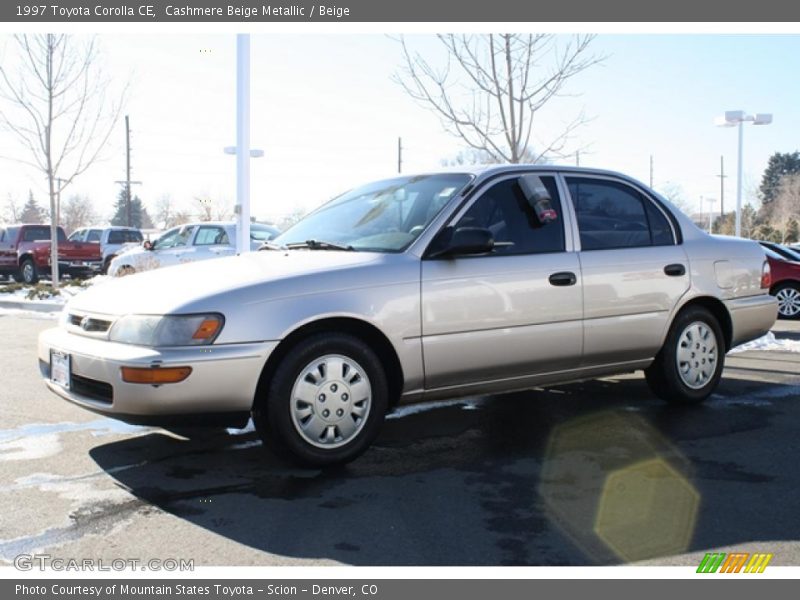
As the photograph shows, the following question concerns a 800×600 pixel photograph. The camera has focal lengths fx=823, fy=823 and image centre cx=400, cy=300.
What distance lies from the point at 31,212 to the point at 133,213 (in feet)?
48.4

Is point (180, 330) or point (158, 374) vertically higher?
point (180, 330)

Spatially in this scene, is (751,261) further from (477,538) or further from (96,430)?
(96,430)

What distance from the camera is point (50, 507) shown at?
153 inches

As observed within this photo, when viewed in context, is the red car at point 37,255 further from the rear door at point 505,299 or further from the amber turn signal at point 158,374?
the amber turn signal at point 158,374

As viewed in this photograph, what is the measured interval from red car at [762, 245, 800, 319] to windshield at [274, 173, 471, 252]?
1043 centimetres

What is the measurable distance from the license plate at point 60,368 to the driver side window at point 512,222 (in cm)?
241

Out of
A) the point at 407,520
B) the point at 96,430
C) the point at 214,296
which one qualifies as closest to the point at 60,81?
the point at 96,430

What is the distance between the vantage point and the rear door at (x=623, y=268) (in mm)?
5492

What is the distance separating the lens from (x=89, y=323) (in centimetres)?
458

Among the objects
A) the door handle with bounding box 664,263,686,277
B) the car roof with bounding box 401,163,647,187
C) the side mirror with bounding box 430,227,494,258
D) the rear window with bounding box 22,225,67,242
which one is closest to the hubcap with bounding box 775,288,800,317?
the door handle with bounding box 664,263,686,277

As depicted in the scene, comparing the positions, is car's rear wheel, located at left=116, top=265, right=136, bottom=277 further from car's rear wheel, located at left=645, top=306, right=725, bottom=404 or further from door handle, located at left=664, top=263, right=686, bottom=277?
door handle, located at left=664, top=263, right=686, bottom=277

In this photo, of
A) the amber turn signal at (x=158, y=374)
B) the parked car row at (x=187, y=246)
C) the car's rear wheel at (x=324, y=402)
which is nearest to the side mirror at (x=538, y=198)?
the car's rear wheel at (x=324, y=402)

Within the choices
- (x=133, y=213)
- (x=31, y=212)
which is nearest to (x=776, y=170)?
(x=133, y=213)

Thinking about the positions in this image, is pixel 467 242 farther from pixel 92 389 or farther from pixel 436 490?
pixel 92 389
